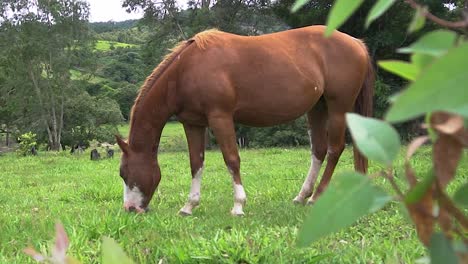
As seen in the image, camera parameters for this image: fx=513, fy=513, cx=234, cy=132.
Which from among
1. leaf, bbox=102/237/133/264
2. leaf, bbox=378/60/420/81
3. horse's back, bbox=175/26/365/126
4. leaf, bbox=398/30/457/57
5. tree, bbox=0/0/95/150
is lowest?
tree, bbox=0/0/95/150

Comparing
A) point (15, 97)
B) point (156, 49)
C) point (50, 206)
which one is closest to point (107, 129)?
point (15, 97)

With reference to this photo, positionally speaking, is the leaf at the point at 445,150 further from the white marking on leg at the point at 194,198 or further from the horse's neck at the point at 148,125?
the horse's neck at the point at 148,125

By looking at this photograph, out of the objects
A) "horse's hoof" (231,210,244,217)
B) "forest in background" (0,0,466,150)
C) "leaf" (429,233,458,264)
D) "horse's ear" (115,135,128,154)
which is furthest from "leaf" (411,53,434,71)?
"forest in background" (0,0,466,150)

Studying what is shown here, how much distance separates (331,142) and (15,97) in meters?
30.3

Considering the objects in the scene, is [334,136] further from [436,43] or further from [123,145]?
[436,43]

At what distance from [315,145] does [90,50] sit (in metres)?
28.3

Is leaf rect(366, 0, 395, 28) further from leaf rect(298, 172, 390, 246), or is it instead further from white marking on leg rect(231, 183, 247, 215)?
white marking on leg rect(231, 183, 247, 215)

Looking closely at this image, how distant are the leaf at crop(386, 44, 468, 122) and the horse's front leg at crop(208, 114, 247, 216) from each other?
3657 millimetres

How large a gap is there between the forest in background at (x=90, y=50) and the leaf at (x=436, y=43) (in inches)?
556

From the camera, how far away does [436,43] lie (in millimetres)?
284

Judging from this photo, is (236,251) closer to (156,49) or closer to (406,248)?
(406,248)

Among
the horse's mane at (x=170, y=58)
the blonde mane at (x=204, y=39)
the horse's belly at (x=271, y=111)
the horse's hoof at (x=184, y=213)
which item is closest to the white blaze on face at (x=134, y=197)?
the horse's hoof at (x=184, y=213)

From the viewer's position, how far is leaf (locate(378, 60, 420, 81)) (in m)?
0.31

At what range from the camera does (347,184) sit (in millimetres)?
305
